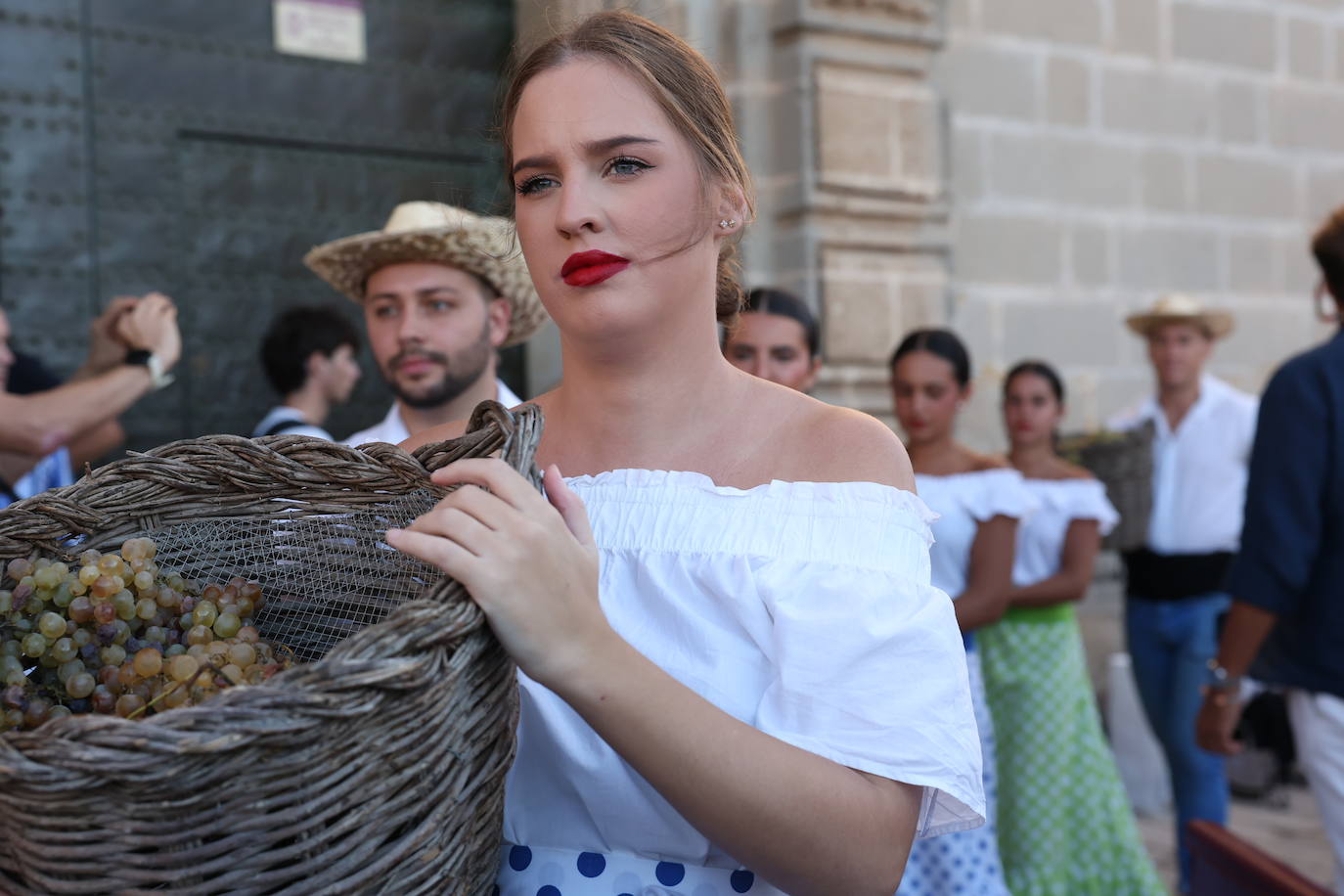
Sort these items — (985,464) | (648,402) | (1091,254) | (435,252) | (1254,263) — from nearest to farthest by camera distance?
(648,402), (435,252), (985,464), (1091,254), (1254,263)

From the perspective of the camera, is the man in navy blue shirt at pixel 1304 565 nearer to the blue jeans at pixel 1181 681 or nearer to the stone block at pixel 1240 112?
the blue jeans at pixel 1181 681

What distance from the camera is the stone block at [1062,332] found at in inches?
210

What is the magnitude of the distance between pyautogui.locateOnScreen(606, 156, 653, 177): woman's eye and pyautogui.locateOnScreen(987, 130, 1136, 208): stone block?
14.0 feet

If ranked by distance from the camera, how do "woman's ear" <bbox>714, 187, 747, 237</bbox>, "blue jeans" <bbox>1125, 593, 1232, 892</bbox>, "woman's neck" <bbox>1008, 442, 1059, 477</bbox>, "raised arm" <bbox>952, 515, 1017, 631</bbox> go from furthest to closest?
1. "woman's neck" <bbox>1008, 442, 1059, 477</bbox>
2. "blue jeans" <bbox>1125, 593, 1232, 892</bbox>
3. "raised arm" <bbox>952, 515, 1017, 631</bbox>
4. "woman's ear" <bbox>714, 187, 747, 237</bbox>

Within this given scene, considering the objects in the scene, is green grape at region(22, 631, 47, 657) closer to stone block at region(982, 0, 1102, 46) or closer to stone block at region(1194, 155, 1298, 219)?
stone block at region(982, 0, 1102, 46)

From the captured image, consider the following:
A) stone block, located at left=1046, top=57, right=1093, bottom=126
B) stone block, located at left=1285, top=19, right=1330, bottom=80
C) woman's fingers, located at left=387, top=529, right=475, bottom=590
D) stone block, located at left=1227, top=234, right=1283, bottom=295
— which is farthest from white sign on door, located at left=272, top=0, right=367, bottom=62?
stone block, located at left=1285, top=19, right=1330, bottom=80

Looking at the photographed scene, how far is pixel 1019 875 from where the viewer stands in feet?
13.6

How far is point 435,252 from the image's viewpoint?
3113 mm

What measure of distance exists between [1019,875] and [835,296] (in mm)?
2074

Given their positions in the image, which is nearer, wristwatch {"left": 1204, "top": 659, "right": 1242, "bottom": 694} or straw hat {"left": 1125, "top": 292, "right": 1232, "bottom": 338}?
wristwatch {"left": 1204, "top": 659, "right": 1242, "bottom": 694}

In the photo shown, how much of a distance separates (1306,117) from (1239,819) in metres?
3.35

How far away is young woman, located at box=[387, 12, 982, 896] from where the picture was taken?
41.6 inches

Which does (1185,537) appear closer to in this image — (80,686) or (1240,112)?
(1240,112)

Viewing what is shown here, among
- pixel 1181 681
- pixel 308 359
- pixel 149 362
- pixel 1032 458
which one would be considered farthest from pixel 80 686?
pixel 1181 681
